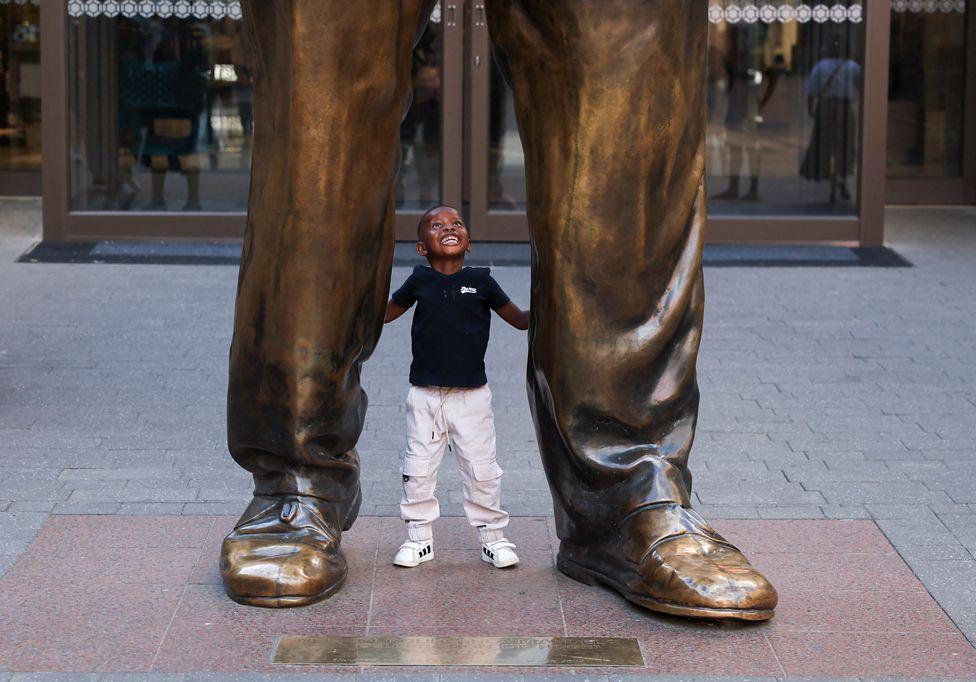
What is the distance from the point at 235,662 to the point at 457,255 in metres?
1.19

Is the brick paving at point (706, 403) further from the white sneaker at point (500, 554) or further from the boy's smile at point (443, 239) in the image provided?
the boy's smile at point (443, 239)

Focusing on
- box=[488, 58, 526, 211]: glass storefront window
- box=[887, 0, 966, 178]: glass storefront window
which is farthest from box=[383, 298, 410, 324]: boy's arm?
box=[887, 0, 966, 178]: glass storefront window

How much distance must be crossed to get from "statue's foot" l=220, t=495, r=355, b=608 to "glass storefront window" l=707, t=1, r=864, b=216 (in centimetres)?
758

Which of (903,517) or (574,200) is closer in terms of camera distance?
(574,200)

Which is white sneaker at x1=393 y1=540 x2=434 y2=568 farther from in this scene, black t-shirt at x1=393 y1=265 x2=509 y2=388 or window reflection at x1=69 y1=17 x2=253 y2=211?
window reflection at x1=69 y1=17 x2=253 y2=211

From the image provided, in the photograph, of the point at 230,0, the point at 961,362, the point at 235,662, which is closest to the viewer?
the point at 235,662

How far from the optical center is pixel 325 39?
357cm

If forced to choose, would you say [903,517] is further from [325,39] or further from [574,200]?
[325,39]

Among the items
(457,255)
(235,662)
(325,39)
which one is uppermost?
(325,39)

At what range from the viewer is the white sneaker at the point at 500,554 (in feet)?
13.3

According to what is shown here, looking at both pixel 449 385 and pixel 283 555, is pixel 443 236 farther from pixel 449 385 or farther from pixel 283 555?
pixel 283 555

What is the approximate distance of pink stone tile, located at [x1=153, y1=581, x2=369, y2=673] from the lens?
3418mm

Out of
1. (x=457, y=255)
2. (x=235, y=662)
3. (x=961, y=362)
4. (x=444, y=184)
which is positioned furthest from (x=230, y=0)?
(x=235, y=662)

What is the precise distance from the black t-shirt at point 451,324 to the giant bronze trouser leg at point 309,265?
164 millimetres
